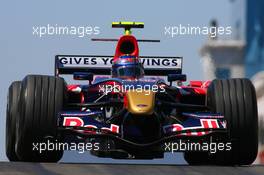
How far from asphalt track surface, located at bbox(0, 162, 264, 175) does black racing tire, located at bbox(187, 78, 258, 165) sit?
73.1 inches

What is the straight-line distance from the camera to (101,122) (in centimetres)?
1650

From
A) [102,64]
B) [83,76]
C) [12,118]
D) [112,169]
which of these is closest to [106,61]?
[102,64]

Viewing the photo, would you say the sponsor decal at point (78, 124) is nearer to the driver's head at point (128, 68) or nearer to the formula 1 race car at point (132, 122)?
the formula 1 race car at point (132, 122)

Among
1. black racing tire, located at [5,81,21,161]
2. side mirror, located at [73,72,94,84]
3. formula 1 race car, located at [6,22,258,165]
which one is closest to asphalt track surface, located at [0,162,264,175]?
formula 1 race car, located at [6,22,258,165]

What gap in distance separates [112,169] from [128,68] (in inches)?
208

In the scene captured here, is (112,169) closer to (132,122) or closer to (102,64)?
(132,122)

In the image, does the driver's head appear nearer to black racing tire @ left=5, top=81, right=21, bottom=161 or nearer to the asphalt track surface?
black racing tire @ left=5, top=81, right=21, bottom=161

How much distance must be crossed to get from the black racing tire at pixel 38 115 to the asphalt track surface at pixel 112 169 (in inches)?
70.8

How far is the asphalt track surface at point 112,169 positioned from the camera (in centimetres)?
1326

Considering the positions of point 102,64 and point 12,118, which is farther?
A: point 102,64

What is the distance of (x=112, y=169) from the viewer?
1380cm

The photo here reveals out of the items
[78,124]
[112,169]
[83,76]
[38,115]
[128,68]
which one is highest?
[128,68]

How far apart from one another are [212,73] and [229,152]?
20.5ft

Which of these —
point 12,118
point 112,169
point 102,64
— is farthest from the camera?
point 102,64
